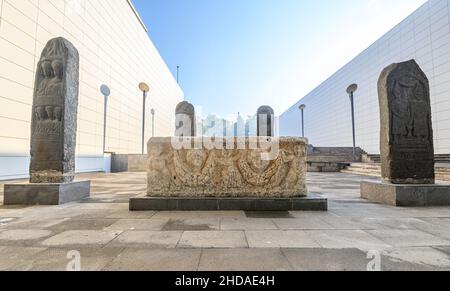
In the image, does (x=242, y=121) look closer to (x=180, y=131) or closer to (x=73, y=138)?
(x=180, y=131)

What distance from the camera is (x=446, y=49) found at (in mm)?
11102

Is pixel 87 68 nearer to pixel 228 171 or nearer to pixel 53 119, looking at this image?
pixel 53 119

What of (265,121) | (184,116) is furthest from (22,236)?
(265,121)

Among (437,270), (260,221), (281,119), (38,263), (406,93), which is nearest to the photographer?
(437,270)

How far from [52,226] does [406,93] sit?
20.5ft

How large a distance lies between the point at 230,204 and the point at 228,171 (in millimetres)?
543

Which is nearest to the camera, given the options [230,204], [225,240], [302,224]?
[225,240]

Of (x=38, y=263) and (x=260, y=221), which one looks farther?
(x=260, y=221)

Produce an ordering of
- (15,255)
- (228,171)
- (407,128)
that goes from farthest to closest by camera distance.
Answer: (407,128)
(228,171)
(15,255)

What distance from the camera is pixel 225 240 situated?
2246mm

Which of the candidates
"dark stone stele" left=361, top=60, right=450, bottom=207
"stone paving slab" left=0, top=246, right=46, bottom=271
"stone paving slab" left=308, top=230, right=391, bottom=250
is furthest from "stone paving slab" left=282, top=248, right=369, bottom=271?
"dark stone stele" left=361, top=60, right=450, bottom=207

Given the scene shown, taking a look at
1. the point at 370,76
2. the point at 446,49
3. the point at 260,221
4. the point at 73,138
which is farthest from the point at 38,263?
the point at 370,76

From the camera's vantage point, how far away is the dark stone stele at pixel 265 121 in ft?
34.6

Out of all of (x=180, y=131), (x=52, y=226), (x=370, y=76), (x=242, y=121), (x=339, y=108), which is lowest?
(x=52, y=226)
